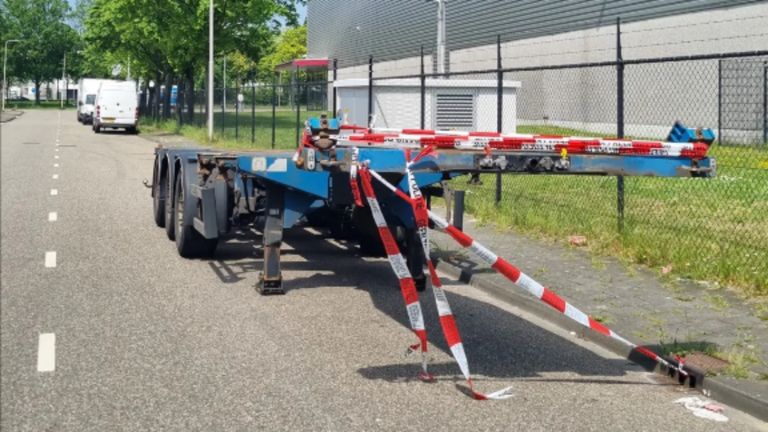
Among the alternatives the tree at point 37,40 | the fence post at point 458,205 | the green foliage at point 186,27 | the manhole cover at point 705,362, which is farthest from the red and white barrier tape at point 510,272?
the tree at point 37,40

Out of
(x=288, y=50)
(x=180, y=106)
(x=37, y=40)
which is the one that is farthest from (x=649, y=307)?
(x=37, y=40)

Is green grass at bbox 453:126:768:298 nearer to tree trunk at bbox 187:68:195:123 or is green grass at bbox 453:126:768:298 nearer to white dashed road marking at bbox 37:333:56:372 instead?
white dashed road marking at bbox 37:333:56:372

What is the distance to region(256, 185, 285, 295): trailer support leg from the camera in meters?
8.58

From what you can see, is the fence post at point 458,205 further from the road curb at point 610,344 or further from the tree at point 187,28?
the tree at point 187,28

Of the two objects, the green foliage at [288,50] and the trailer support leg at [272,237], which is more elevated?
the green foliage at [288,50]

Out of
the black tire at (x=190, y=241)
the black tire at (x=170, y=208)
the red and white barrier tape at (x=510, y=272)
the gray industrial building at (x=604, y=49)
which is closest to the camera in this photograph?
the red and white barrier tape at (x=510, y=272)

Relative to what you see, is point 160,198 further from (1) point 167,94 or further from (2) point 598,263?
(1) point 167,94

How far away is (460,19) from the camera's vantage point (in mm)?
39625

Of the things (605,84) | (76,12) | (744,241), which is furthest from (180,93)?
(76,12)

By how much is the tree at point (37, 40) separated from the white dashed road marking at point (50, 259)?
10010 centimetres

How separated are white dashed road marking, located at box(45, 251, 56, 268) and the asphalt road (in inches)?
2.5

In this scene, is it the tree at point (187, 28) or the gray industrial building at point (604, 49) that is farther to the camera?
the tree at point (187, 28)

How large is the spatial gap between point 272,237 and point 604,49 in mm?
24091

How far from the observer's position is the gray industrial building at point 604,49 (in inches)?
985
